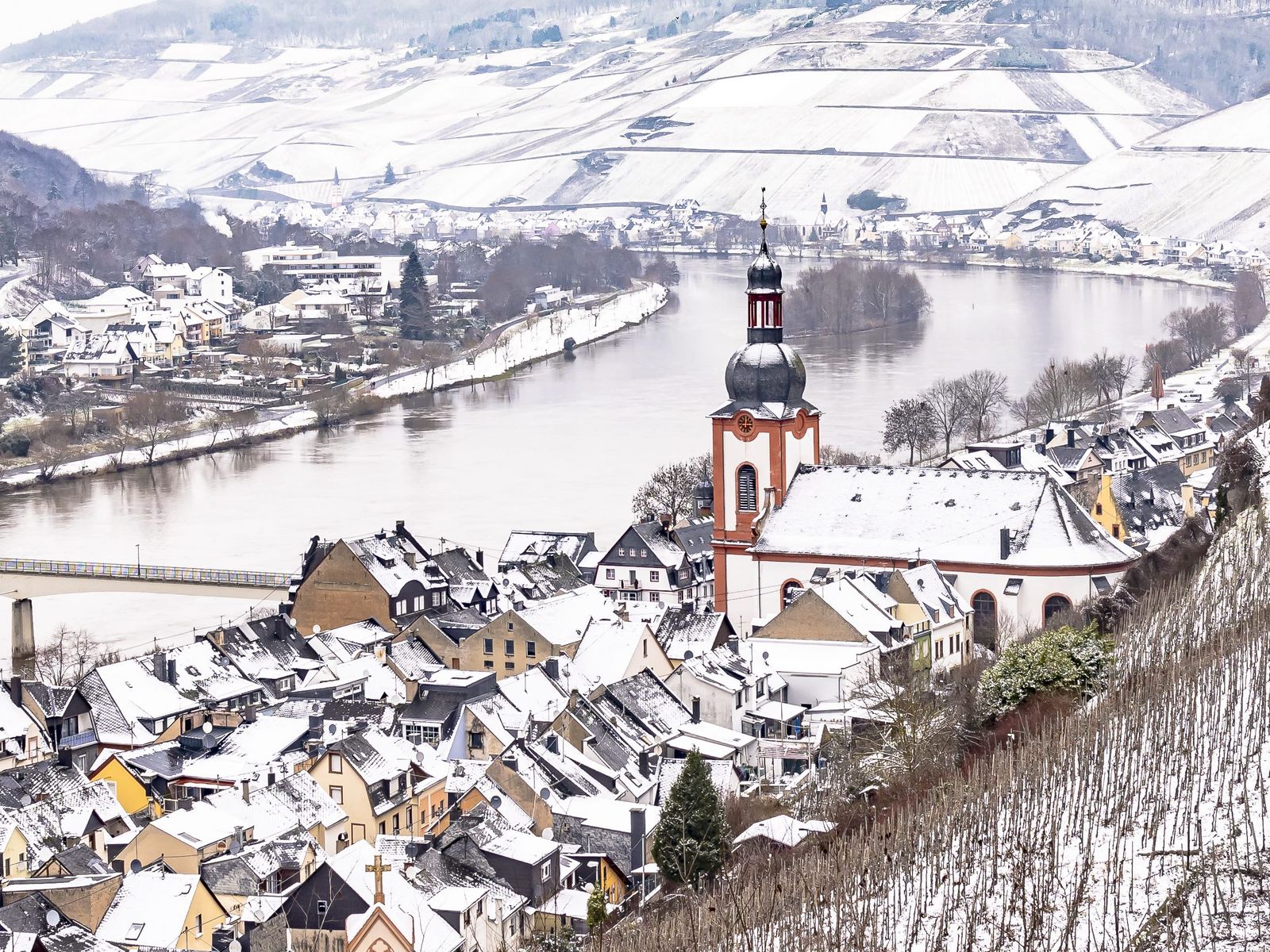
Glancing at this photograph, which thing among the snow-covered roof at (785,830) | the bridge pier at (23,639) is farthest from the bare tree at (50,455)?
the snow-covered roof at (785,830)

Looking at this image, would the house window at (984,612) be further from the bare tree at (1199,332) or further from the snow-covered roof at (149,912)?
the bare tree at (1199,332)

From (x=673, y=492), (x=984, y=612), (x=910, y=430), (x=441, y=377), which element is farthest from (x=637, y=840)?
(x=441, y=377)

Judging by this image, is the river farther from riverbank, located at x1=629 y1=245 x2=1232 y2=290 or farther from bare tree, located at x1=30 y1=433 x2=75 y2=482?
riverbank, located at x1=629 y1=245 x2=1232 y2=290

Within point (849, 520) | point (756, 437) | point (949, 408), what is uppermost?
point (756, 437)

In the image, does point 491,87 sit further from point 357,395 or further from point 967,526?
point 967,526

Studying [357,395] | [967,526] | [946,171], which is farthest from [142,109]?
[967,526]

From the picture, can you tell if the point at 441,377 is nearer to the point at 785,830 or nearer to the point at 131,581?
the point at 131,581
